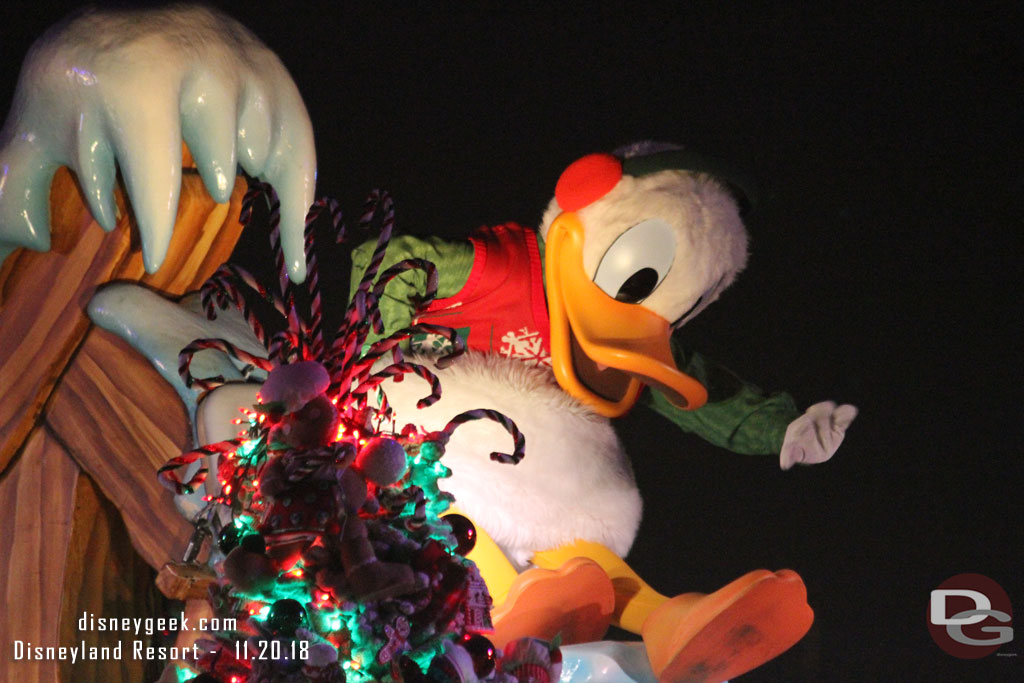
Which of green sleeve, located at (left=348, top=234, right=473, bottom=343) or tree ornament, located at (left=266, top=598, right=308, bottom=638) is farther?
green sleeve, located at (left=348, top=234, right=473, bottom=343)

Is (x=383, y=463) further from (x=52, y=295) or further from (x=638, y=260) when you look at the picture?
(x=638, y=260)

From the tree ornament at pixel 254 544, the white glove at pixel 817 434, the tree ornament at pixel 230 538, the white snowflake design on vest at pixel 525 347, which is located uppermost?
the tree ornament at pixel 254 544

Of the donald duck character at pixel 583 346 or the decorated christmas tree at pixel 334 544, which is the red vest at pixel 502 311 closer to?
the donald duck character at pixel 583 346

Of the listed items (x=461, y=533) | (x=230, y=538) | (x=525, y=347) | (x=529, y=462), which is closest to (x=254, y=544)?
(x=230, y=538)

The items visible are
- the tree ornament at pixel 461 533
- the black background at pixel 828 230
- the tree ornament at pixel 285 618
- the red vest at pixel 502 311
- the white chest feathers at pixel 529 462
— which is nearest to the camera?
the tree ornament at pixel 285 618

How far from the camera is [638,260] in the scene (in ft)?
4.08

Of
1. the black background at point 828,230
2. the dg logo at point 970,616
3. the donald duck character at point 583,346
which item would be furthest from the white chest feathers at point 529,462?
the dg logo at point 970,616

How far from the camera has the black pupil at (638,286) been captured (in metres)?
1.25

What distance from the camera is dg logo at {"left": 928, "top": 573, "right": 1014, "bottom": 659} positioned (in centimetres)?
164

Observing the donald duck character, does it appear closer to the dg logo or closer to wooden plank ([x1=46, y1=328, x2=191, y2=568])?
wooden plank ([x1=46, y1=328, x2=191, y2=568])

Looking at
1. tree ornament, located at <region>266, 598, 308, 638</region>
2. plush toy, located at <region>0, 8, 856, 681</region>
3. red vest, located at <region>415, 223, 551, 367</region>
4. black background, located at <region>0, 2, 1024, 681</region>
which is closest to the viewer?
tree ornament, located at <region>266, 598, 308, 638</region>

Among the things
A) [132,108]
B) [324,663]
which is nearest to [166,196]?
[132,108]

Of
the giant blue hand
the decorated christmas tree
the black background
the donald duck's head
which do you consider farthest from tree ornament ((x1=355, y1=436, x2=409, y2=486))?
the black background

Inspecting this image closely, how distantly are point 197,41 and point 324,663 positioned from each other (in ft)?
1.79
